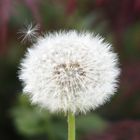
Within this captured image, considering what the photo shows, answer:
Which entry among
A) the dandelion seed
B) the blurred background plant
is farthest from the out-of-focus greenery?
the dandelion seed

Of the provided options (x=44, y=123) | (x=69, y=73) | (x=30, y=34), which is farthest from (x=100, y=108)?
(x=69, y=73)

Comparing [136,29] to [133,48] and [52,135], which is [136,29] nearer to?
[133,48]

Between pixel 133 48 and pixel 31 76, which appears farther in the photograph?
pixel 133 48

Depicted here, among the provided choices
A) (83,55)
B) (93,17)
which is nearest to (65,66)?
(83,55)

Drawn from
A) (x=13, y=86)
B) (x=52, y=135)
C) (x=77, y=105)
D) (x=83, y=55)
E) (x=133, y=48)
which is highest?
(x=133, y=48)

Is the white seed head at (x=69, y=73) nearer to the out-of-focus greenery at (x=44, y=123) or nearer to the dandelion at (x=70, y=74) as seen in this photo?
the dandelion at (x=70, y=74)

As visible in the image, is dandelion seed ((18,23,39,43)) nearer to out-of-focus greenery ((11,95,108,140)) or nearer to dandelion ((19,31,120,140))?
dandelion ((19,31,120,140))

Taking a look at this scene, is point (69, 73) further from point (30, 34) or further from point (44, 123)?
point (44, 123)

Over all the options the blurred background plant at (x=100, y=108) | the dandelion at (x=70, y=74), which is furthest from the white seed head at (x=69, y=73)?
the blurred background plant at (x=100, y=108)
